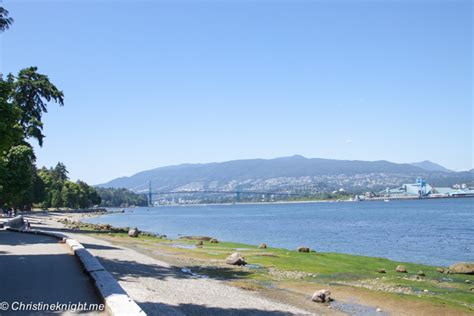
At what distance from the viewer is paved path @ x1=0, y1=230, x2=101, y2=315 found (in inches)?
451

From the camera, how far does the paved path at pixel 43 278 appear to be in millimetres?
11445

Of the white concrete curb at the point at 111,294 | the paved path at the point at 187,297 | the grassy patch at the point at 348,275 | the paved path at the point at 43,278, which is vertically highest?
the white concrete curb at the point at 111,294

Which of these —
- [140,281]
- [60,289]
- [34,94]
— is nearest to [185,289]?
[140,281]

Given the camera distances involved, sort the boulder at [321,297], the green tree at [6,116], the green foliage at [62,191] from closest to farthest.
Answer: the green tree at [6,116] < the boulder at [321,297] < the green foliage at [62,191]

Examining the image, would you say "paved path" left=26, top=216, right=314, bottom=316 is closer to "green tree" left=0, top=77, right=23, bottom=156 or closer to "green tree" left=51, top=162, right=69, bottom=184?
"green tree" left=0, top=77, right=23, bottom=156

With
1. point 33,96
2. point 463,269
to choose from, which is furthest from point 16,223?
point 463,269

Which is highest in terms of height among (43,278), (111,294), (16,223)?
(111,294)

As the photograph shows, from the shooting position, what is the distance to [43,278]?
14188mm

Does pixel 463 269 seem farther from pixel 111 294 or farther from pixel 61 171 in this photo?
pixel 61 171

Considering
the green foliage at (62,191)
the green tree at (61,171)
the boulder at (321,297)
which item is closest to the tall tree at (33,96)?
the boulder at (321,297)

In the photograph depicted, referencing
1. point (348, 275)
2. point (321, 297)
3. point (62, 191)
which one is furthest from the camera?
point (62, 191)

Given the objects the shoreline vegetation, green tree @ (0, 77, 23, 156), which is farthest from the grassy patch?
green tree @ (0, 77, 23, 156)

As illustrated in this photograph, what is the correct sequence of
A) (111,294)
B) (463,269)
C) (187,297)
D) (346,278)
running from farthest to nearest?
(463,269), (346,278), (187,297), (111,294)

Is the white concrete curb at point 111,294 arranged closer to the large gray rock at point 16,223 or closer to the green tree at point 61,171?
the large gray rock at point 16,223
